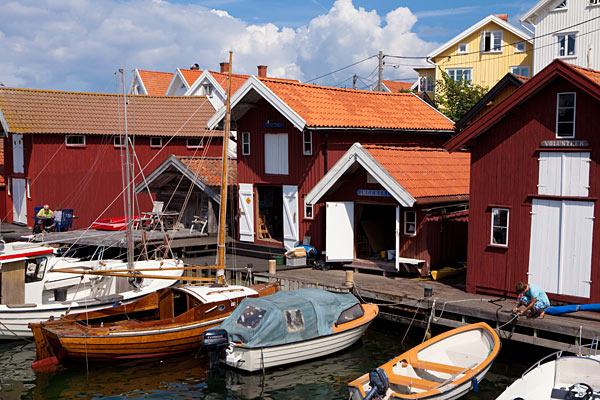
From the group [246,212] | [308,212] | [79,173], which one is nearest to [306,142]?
[308,212]

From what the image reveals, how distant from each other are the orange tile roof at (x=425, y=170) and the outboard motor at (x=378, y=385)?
346 inches

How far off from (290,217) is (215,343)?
11.5 m

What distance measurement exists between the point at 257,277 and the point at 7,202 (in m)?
22.8

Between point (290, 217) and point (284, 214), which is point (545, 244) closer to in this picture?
point (290, 217)

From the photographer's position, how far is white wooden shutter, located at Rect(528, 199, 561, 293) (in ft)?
57.9

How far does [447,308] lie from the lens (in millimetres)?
18125

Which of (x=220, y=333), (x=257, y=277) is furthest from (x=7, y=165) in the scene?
(x=220, y=333)

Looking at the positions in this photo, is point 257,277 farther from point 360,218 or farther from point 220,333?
point 220,333

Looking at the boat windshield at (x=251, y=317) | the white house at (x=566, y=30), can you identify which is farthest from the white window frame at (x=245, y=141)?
the white house at (x=566, y=30)

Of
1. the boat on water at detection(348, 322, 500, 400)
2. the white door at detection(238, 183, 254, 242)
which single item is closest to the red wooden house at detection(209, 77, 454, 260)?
the white door at detection(238, 183, 254, 242)

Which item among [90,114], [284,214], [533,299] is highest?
[90,114]

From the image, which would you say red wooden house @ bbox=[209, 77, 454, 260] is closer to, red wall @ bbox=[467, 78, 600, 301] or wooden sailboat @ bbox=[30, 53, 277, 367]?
wooden sailboat @ bbox=[30, 53, 277, 367]

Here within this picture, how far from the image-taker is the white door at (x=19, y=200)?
118 feet

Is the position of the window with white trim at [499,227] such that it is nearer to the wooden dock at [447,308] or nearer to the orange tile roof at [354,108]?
the wooden dock at [447,308]
